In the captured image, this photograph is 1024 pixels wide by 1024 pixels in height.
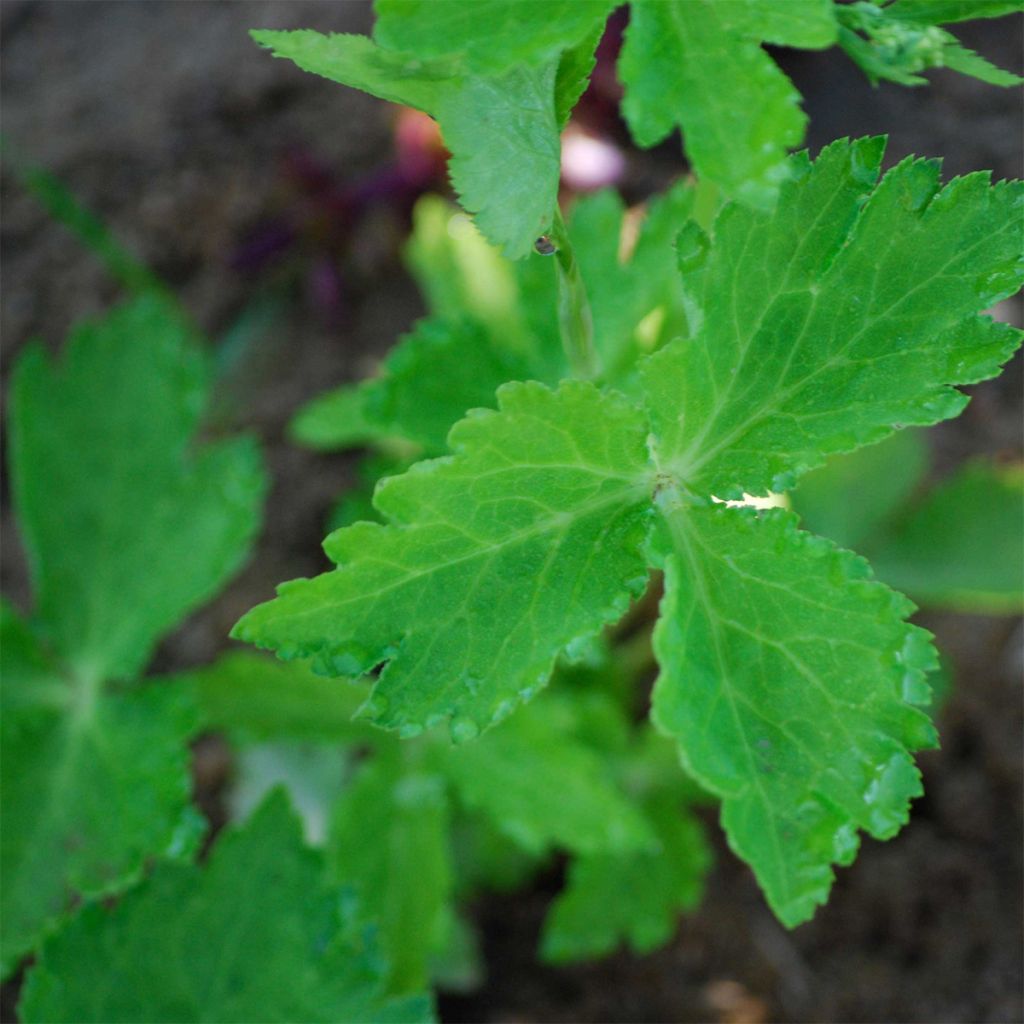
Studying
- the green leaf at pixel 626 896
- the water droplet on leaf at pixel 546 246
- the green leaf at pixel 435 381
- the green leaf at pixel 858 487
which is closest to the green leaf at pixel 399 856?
the green leaf at pixel 626 896

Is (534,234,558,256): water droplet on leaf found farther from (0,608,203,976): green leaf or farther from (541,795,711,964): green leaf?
(541,795,711,964): green leaf

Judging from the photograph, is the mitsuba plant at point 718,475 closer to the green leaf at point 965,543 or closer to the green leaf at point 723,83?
the green leaf at point 723,83

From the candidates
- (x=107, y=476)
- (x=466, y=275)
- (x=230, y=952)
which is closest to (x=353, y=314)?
(x=466, y=275)

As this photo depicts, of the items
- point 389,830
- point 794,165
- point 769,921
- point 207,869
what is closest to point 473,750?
point 389,830

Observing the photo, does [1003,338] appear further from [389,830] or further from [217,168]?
[217,168]

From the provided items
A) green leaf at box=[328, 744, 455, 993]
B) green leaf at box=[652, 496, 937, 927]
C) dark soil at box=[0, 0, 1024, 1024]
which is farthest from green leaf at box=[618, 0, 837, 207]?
dark soil at box=[0, 0, 1024, 1024]

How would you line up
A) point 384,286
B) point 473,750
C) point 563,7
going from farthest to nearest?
point 384,286
point 473,750
point 563,7
